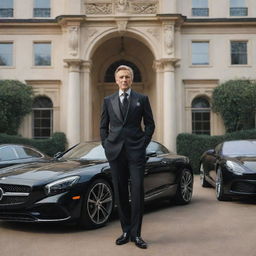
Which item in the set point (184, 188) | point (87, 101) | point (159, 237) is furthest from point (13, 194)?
point (87, 101)

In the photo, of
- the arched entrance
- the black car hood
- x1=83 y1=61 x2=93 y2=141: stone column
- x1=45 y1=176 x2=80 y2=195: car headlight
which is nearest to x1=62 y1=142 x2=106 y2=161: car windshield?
the black car hood

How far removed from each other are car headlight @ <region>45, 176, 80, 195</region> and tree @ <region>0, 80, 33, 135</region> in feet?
48.5

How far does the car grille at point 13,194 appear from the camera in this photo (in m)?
5.54

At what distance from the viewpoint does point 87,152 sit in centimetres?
726

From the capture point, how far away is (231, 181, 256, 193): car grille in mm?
8008

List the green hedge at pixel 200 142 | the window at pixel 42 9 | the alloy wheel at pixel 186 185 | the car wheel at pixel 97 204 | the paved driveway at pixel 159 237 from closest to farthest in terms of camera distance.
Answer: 1. the paved driveway at pixel 159 237
2. the car wheel at pixel 97 204
3. the alloy wheel at pixel 186 185
4. the green hedge at pixel 200 142
5. the window at pixel 42 9

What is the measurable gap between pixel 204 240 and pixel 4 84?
672 inches

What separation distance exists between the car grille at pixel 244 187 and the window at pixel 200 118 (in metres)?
14.1

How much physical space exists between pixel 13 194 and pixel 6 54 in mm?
18052

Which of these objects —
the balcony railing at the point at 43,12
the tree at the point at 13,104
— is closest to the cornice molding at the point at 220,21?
the balcony railing at the point at 43,12

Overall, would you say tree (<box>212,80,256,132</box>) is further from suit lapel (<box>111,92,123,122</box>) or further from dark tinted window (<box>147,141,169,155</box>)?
suit lapel (<box>111,92,123,122</box>)

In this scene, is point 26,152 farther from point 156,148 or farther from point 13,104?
point 13,104

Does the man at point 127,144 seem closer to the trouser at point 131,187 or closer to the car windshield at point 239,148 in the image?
the trouser at point 131,187

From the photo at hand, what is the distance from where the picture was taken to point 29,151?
9867 mm
